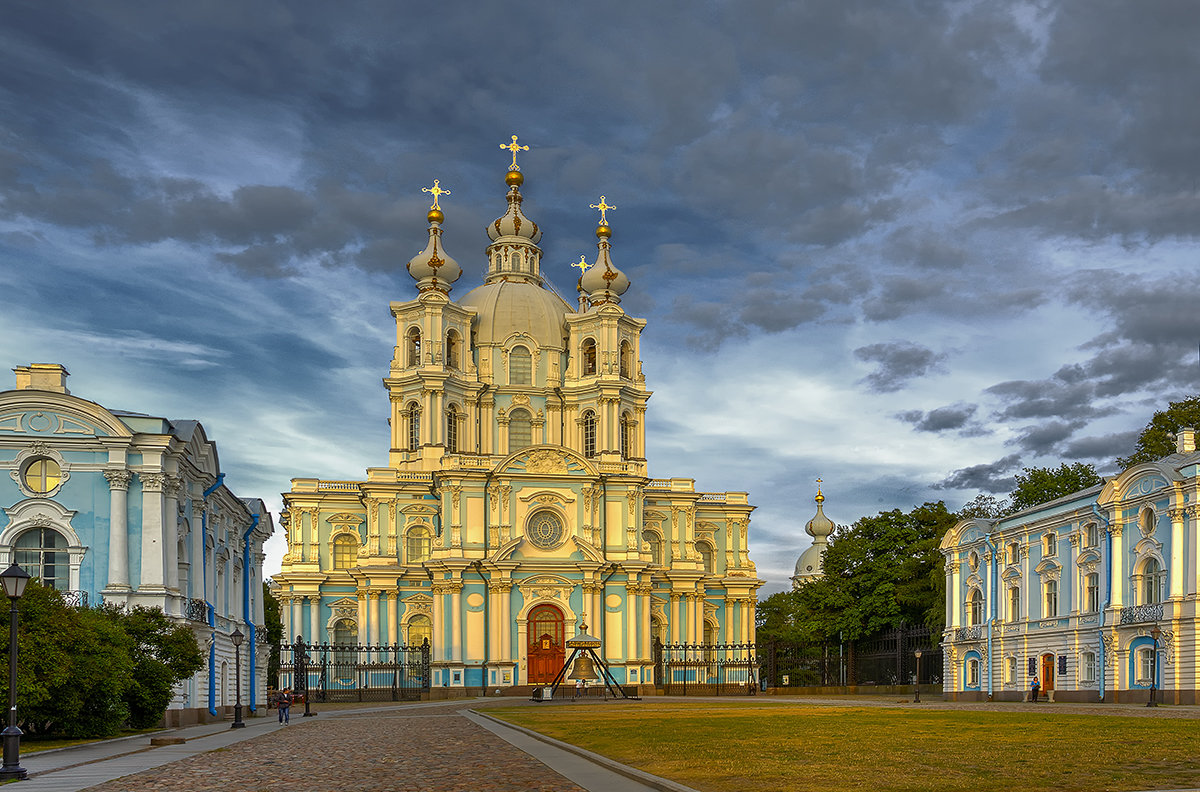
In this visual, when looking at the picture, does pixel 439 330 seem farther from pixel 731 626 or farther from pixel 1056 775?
pixel 1056 775

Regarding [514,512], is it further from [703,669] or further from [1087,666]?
[1087,666]

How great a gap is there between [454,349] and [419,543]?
1323 centimetres

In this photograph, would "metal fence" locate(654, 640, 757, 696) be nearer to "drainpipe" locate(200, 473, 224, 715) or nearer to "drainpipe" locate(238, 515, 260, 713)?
"drainpipe" locate(238, 515, 260, 713)

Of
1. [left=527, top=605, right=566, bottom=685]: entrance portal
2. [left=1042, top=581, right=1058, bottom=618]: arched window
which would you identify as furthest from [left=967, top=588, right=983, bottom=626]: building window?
[left=527, top=605, right=566, bottom=685]: entrance portal

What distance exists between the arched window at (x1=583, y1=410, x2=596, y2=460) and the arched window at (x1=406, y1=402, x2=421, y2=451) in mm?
10663

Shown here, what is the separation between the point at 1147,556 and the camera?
4753 centimetres

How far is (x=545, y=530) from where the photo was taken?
7400 centimetres

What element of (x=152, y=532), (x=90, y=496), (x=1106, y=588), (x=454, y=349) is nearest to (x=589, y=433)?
(x=454, y=349)

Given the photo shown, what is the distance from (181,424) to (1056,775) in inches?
1183

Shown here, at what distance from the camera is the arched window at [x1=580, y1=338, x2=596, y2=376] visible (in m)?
84.2

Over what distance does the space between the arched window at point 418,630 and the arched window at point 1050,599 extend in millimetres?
37108

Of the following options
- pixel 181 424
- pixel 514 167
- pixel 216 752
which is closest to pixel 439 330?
pixel 514 167

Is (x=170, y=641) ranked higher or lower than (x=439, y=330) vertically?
lower

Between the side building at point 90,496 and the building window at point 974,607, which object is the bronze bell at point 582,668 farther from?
the side building at point 90,496
